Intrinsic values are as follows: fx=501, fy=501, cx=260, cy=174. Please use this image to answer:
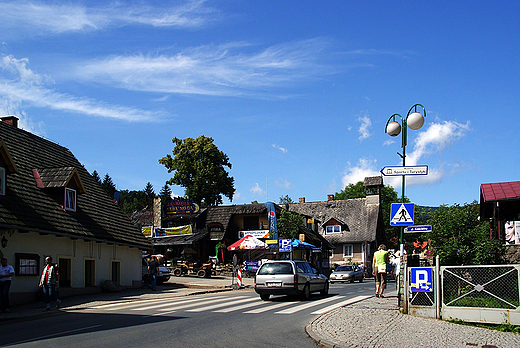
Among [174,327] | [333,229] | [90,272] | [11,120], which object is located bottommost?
[90,272]

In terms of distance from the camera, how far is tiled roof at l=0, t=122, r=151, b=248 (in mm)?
18422

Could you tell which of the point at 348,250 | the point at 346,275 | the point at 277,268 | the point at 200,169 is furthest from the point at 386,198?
the point at 277,268

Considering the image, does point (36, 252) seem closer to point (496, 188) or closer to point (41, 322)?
point (41, 322)

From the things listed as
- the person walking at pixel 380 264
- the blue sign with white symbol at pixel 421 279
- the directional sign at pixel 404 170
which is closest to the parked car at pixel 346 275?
the person walking at pixel 380 264

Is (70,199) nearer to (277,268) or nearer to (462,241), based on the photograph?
(277,268)

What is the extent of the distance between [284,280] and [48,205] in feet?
33.6

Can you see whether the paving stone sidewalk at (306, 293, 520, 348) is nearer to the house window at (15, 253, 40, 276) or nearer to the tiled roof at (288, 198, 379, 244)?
the house window at (15, 253, 40, 276)

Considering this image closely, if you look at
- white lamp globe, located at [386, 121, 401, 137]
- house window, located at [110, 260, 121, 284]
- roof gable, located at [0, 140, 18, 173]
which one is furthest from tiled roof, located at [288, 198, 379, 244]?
roof gable, located at [0, 140, 18, 173]

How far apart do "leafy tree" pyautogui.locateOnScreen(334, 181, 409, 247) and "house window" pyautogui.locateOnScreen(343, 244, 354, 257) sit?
947 cm

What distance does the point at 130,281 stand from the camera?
Answer: 26125 millimetres

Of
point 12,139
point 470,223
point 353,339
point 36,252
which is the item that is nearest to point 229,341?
point 353,339

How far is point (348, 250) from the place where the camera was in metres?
57.0

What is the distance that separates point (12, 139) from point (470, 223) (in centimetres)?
1945

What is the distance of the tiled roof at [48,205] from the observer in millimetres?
18422
